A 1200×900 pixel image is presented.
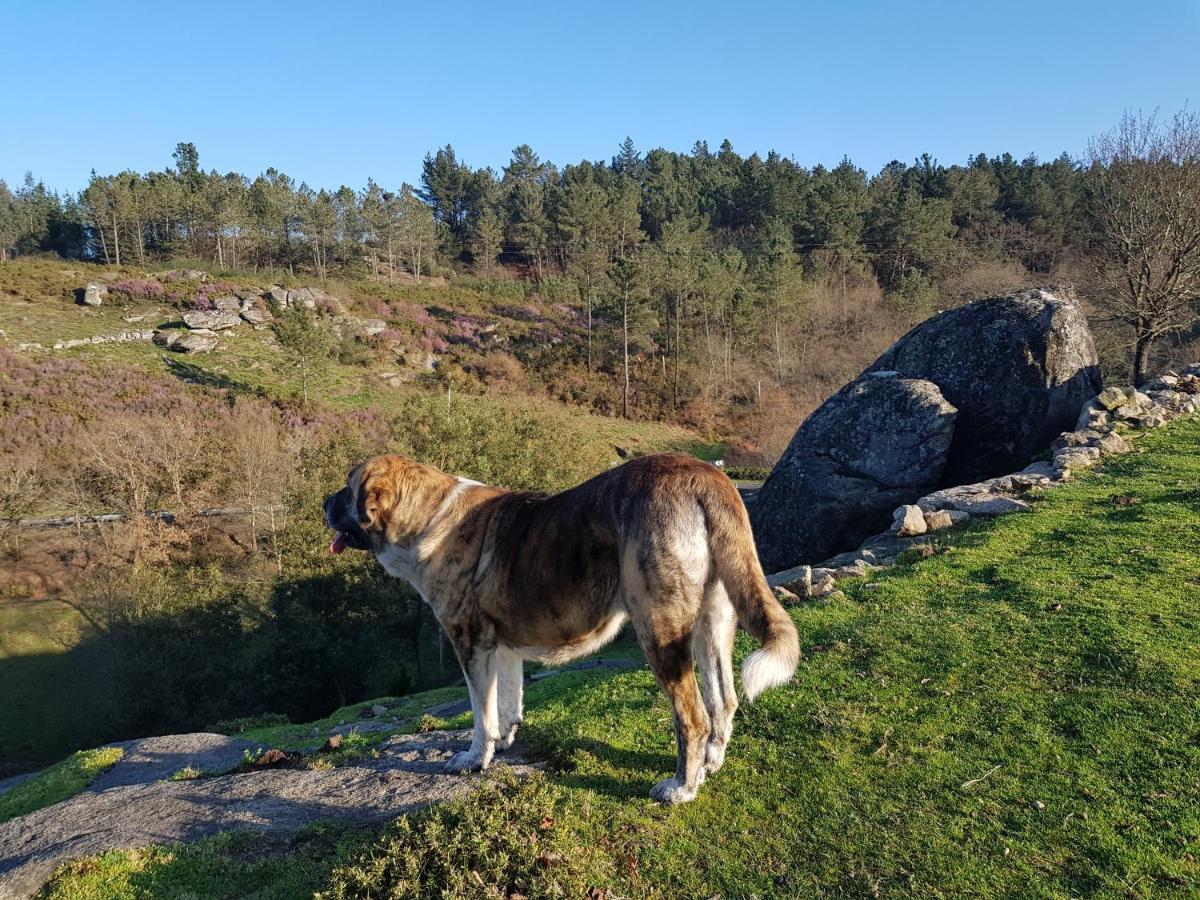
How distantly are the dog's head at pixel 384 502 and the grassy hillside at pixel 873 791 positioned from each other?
2.35 metres

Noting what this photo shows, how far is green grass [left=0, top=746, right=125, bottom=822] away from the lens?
28.5 ft

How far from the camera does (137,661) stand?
21.1 m

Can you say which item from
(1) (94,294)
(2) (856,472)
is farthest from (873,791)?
(1) (94,294)

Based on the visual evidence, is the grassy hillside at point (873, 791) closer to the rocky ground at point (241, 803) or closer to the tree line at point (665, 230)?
the rocky ground at point (241, 803)

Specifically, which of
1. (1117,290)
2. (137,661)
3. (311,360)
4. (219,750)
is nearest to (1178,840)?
(219,750)

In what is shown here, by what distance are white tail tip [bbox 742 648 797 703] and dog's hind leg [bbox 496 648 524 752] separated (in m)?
2.55

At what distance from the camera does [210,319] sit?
57.4 meters

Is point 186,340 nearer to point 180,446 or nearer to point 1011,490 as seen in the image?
point 180,446

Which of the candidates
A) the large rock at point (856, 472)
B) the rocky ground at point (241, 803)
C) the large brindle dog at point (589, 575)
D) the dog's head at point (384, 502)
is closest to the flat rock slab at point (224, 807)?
the rocky ground at point (241, 803)

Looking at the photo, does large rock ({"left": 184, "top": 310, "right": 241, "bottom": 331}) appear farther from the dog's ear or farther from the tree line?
the dog's ear

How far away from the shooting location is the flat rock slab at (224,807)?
16.7 ft

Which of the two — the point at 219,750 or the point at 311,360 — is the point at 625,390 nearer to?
the point at 311,360

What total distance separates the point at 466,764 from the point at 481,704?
518 mm

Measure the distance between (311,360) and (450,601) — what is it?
4770 cm
